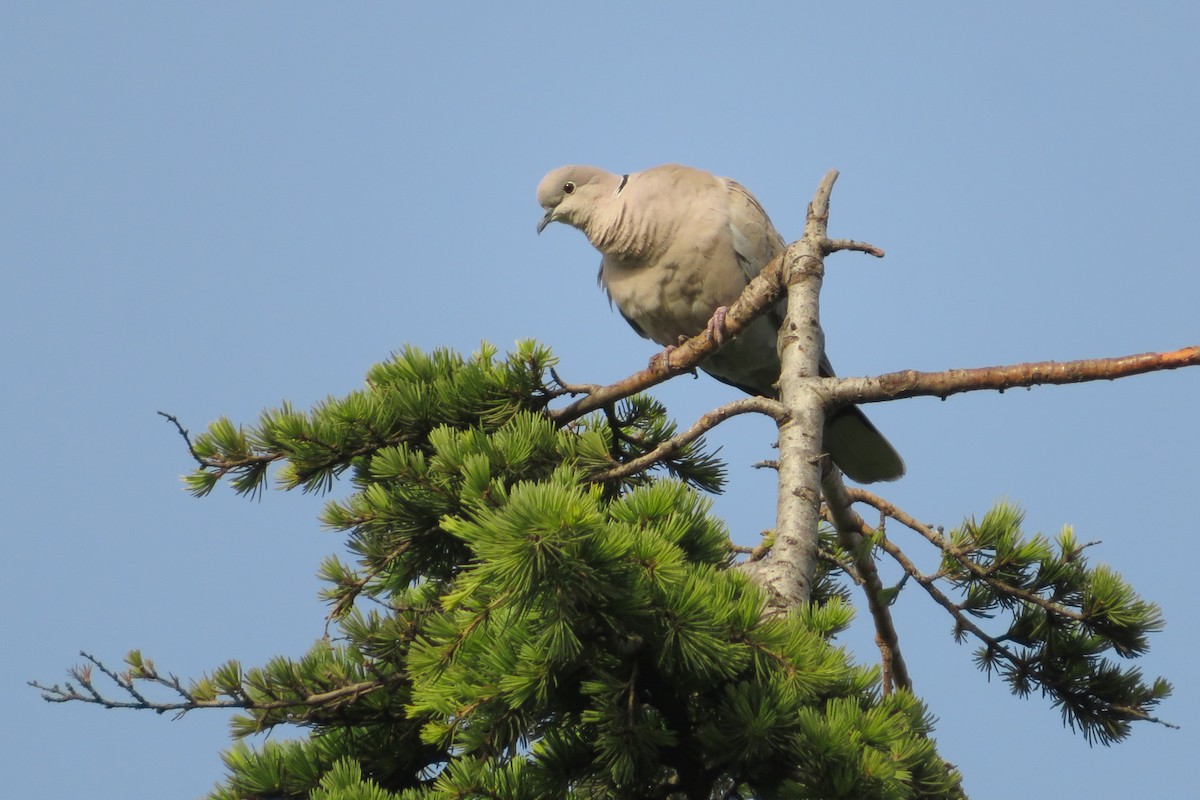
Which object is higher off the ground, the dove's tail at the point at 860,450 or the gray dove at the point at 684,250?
the gray dove at the point at 684,250

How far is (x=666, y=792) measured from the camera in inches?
90.4

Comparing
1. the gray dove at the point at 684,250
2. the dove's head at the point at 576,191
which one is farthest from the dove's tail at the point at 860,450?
the dove's head at the point at 576,191

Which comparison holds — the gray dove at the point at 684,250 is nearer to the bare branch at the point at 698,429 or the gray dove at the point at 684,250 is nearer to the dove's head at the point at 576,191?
the dove's head at the point at 576,191

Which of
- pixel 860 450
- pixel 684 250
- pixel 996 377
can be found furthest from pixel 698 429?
pixel 684 250

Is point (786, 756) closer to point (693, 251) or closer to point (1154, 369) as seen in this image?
point (1154, 369)

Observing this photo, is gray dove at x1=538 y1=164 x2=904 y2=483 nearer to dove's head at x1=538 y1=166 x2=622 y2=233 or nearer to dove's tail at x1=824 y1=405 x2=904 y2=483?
dove's head at x1=538 y1=166 x2=622 y2=233

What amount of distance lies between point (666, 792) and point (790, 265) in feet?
6.59

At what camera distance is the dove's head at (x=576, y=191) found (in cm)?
596

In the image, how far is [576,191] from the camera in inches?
238

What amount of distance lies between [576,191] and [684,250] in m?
0.87

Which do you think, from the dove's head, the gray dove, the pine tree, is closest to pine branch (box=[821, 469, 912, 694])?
the pine tree

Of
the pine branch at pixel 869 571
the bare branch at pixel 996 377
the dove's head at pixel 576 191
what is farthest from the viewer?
the dove's head at pixel 576 191

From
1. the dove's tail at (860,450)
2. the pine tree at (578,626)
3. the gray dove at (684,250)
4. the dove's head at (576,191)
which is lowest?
the pine tree at (578,626)

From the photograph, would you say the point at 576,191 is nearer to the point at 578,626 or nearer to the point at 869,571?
the point at 869,571
